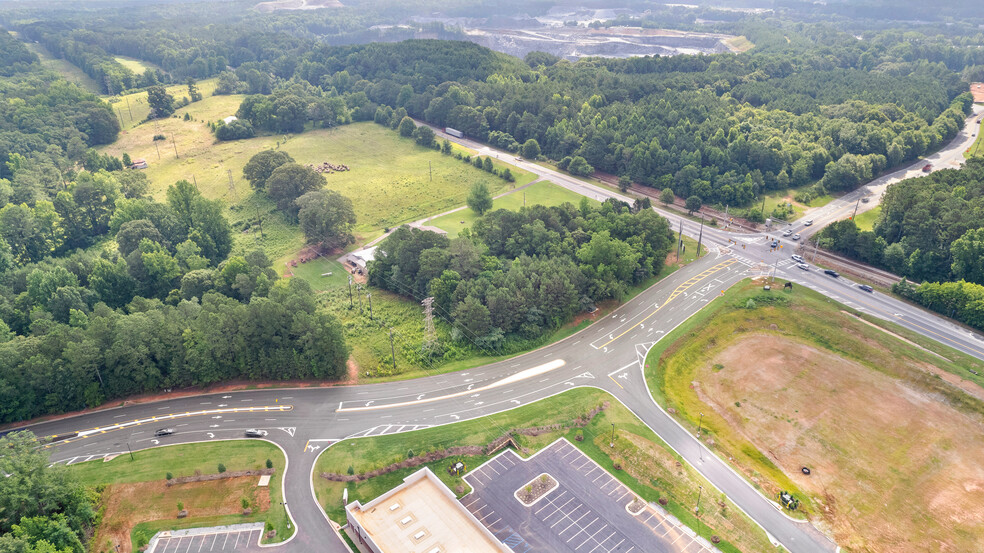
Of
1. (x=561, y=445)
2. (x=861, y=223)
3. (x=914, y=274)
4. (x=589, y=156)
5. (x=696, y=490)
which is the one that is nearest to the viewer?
(x=696, y=490)

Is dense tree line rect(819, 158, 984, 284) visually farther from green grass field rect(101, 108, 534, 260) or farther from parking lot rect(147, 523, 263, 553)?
parking lot rect(147, 523, 263, 553)

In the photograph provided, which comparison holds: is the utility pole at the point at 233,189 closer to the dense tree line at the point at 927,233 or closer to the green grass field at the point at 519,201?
the green grass field at the point at 519,201

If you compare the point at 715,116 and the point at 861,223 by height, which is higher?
the point at 715,116

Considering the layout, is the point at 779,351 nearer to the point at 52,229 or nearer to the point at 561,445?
the point at 561,445

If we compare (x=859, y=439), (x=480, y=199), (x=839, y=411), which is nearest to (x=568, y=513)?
(x=859, y=439)

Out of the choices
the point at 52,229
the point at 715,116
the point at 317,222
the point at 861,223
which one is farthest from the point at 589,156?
the point at 52,229

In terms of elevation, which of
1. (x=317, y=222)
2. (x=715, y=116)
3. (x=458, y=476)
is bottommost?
(x=458, y=476)
